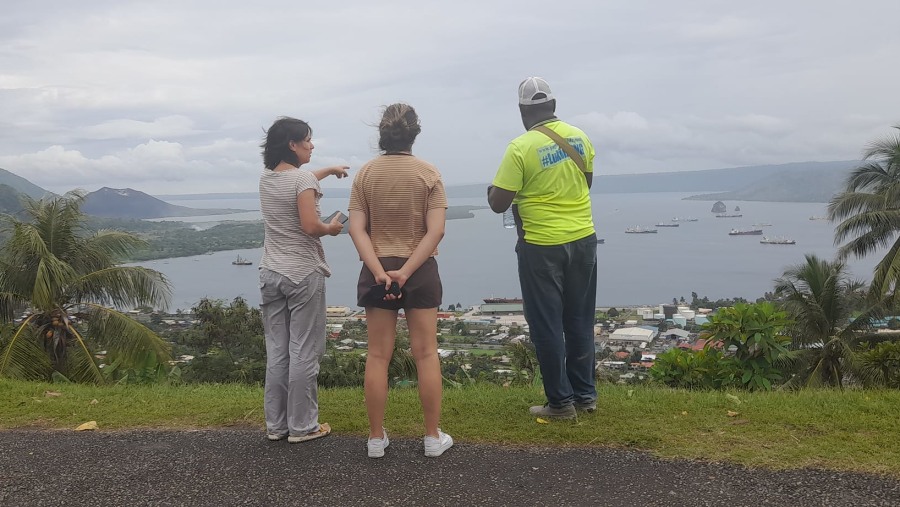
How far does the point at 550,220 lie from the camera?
15.1ft

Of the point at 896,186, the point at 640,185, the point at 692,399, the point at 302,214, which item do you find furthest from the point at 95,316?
the point at 640,185

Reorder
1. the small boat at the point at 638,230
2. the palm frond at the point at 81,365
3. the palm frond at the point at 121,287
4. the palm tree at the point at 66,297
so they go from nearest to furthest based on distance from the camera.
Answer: the palm frond at the point at 81,365 < the palm tree at the point at 66,297 < the palm frond at the point at 121,287 < the small boat at the point at 638,230

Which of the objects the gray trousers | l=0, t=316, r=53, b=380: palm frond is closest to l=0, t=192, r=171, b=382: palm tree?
l=0, t=316, r=53, b=380: palm frond

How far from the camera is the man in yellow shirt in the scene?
14.8 ft

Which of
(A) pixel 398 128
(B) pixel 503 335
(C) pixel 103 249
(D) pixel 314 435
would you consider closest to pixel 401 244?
(A) pixel 398 128

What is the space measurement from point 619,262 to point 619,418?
59.5 m

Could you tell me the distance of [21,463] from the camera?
4293 mm

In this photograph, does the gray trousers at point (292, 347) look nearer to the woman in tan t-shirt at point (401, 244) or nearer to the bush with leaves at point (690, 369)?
the woman in tan t-shirt at point (401, 244)

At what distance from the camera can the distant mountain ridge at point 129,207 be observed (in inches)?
642

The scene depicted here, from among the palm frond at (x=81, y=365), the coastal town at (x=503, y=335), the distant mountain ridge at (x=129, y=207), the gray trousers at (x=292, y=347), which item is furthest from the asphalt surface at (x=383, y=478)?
the distant mountain ridge at (x=129, y=207)

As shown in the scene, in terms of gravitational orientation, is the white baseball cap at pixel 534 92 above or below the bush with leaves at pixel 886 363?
above

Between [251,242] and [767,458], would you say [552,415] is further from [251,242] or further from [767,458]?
[251,242]

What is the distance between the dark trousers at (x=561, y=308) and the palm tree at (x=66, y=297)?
7.76 m

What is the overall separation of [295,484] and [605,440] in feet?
5.77
